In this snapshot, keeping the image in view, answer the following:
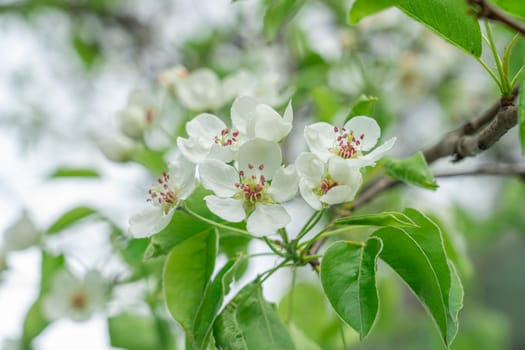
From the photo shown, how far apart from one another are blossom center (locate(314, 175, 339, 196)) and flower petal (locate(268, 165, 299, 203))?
27 mm

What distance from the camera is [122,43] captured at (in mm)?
2680

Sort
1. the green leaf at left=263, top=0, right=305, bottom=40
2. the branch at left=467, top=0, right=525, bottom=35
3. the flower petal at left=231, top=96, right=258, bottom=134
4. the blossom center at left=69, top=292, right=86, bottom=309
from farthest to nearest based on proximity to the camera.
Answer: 1. the blossom center at left=69, top=292, right=86, bottom=309
2. the green leaf at left=263, top=0, right=305, bottom=40
3. the flower petal at left=231, top=96, right=258, bottom=134
4. the branch at left=467, top=0, right=525, bottom=35

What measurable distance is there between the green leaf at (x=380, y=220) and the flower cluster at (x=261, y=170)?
0.9 inches

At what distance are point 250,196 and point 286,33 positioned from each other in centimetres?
135

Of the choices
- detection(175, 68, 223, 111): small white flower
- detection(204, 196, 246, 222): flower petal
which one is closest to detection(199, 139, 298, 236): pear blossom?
detection(204, 196, 246, 222): flower petal

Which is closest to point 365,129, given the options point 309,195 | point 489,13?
point 309,195

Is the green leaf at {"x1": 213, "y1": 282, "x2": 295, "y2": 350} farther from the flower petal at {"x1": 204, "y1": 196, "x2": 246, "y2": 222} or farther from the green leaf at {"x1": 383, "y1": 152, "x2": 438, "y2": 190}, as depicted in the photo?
the green leaf at {"x1": 383, "y1": 152, "x2": 438, "y2": 190}

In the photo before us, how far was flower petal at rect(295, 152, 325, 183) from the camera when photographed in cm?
73

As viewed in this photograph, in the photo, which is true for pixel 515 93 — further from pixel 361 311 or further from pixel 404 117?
pixel 404 117

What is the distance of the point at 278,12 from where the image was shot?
0.95 meters

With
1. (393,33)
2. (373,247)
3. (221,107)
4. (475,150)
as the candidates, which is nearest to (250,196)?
(373,247)

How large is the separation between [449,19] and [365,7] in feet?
0.35

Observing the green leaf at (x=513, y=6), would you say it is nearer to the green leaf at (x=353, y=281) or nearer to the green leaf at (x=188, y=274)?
the green leaf at (x=353, y=281)

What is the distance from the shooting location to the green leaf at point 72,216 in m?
1.20
